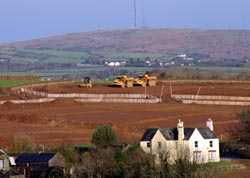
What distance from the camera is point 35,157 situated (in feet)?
145

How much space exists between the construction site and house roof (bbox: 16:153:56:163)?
29.9 feet

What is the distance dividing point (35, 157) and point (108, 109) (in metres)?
35.2

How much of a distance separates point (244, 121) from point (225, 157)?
3.21 m

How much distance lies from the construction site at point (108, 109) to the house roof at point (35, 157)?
9104 millimetres

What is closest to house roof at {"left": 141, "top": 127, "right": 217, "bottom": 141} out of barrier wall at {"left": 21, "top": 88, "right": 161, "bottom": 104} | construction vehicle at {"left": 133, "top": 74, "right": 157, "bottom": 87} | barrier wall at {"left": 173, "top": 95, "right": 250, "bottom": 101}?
barrier wall at {"left": 21, "top": 88, "right": 161, "bottom": 104}

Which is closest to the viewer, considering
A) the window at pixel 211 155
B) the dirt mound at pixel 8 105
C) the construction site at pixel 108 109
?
the window at pixel 211 155

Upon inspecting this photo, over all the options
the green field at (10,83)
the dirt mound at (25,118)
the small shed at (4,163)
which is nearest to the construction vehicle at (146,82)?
the green field at (10,83)

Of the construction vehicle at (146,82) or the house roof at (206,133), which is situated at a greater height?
the house roof at (206,133)

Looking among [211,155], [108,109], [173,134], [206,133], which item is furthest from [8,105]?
[211,155]

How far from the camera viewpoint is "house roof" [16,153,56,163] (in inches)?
1716

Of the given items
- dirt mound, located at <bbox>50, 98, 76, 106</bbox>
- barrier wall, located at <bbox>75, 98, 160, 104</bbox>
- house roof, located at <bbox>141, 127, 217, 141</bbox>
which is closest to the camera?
house roof, located at <bbox>141, 127, 217, 141</bbox>

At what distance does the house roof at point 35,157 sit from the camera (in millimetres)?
43594

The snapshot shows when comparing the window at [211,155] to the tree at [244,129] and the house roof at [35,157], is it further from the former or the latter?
the house roof at [35,157]

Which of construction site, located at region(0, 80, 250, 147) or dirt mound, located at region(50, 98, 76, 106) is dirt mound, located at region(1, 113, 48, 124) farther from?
dirt mound, located at region(50, 98, 76, 106)
